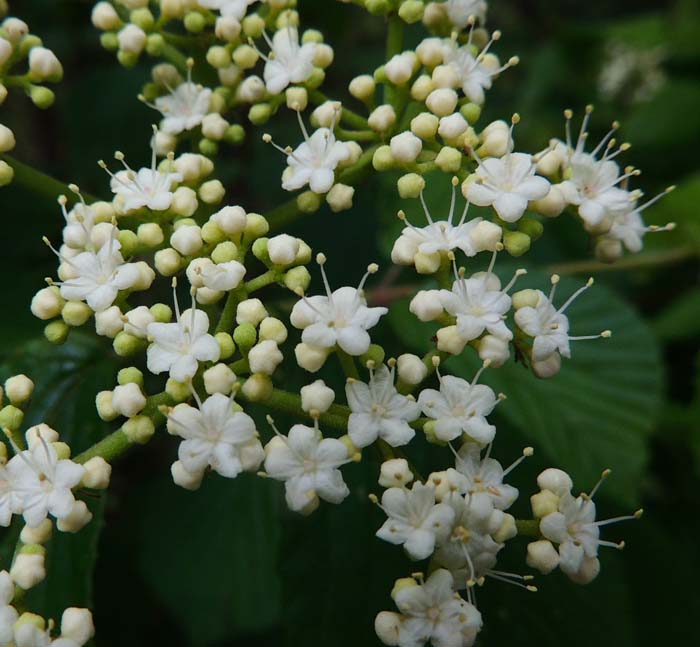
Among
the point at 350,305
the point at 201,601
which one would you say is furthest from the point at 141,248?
the point at 201,601

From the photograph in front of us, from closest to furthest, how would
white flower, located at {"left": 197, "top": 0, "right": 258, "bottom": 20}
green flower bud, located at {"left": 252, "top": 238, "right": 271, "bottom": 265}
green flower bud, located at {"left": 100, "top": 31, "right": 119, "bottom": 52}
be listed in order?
green flower bud, located at {"left": 252, "top": 238, "right": 271, "bottom": 265}
white flower, located at {"left": 197, "top": 0, "right": 258, "bottom": 20}
green flower bud, located at {"left": 100, "top": 31, "right": 119, "bottom": 52}

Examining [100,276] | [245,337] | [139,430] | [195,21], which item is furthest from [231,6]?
[139,430]

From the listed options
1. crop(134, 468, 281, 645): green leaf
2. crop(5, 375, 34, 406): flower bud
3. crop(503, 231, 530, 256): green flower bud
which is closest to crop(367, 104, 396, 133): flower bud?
crop(503, 231, 530, 256): green flower bud

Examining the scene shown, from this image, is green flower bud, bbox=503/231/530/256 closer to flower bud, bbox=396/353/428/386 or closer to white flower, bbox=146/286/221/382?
flower bud, bbox=396/353/428/386

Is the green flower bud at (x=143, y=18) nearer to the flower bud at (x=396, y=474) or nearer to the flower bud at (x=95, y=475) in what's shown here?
the flower bud at (x=95, y=475)

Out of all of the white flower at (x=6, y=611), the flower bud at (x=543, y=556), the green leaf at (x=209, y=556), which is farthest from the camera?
the green leaf at (x=209, y=556)

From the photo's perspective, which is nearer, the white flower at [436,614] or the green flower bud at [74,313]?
the white flower at [436,614]

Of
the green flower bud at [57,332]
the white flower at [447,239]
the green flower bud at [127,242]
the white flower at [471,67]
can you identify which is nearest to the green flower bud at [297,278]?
the white flower at [447,239]
